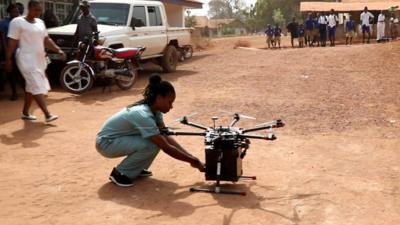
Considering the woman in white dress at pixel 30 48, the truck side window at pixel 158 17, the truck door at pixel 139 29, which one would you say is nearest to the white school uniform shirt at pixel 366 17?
the truck side window at pixel 158 17

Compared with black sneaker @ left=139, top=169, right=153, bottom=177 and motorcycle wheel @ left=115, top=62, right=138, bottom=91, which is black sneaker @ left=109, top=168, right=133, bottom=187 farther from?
motorcycle wheel @ left=115, top=62, right=138, bottom=91

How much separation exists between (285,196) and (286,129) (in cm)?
269

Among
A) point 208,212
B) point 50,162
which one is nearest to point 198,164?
point 208,212

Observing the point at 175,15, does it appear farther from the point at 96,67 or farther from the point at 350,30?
the point at 96,67

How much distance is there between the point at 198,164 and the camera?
14.6 ft

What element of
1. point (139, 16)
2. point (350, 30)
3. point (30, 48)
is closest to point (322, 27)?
point (350, 30)

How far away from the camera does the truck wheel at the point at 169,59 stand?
1344 centimetres

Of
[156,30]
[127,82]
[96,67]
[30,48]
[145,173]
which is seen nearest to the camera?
[145,173]

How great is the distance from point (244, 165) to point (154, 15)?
8135mm

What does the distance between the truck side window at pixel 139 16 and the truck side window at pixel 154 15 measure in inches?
11.5

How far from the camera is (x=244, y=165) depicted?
5449 mm

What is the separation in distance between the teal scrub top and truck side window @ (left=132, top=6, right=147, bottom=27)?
7249 millimetres

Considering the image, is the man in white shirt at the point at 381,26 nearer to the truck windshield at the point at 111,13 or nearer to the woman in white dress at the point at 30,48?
the truck windshield at the point at 111,13

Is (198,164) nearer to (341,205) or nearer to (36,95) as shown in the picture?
(341,205)
